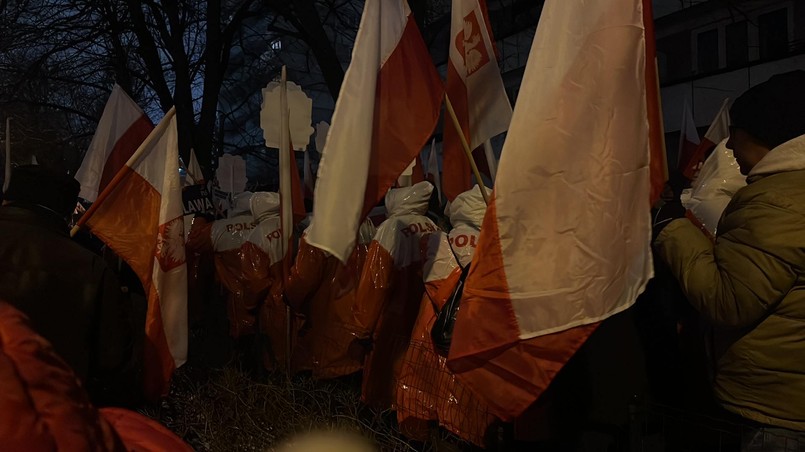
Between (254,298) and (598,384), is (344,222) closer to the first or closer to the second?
(598,384)

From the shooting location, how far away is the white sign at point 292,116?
6285 mm

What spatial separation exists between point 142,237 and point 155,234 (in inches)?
2.9

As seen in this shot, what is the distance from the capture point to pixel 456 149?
148 inches

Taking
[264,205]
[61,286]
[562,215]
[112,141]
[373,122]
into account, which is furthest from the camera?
[264,205]

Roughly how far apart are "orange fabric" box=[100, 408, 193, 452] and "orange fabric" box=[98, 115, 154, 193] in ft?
14.5

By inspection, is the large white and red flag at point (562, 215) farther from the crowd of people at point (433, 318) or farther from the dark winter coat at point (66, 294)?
the dark winter coat at point (66, 294)

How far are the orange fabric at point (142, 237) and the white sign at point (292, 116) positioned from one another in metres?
2.18

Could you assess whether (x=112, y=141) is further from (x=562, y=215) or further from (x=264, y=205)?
(x=562, y=215)

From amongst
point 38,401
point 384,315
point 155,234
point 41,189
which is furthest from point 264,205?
point 38,401

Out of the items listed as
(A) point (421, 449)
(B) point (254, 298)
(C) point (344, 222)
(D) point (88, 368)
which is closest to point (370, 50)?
(C) point (344, 222)

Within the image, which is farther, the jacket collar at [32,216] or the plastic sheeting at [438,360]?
the plastic sheeting at [438,360]

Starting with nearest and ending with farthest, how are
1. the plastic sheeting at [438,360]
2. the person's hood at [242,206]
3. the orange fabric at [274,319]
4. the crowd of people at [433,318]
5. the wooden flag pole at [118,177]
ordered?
the crowd of people at [433,318] < the plastic sheeting at [438,360] < the wooden flag pole at [118,177] < the orange fabric at [274,319] < the person's hood at [242,206]

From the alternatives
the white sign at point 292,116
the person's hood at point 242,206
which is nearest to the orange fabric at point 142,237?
the white sign at point 292,116

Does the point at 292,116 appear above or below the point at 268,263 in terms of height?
above
